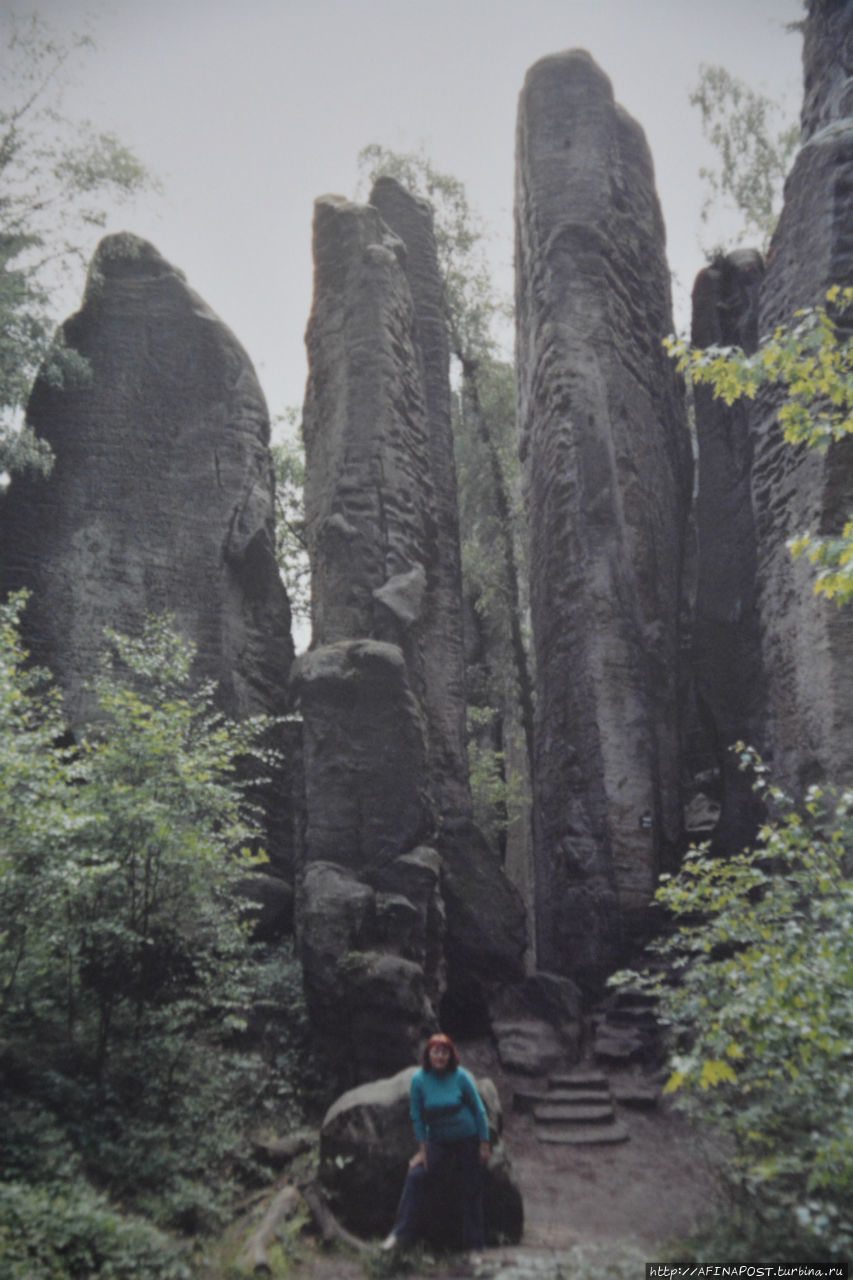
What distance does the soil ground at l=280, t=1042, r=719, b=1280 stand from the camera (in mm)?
4535

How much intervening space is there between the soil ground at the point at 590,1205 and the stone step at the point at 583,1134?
8 centimetres

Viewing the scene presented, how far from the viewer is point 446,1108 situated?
16.3 ft

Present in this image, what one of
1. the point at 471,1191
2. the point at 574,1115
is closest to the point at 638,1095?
the point at 574,1115

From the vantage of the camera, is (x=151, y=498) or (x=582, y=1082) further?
(x=151, y=498)

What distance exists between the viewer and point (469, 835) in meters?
11.5

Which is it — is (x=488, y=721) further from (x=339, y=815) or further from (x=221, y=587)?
(x=339, y=815)

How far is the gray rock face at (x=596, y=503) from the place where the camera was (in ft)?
35.7

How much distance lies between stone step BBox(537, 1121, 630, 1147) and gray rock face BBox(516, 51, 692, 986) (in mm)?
2563

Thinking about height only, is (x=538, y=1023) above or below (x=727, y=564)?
below

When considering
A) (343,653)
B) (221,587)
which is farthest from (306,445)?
(343,653)

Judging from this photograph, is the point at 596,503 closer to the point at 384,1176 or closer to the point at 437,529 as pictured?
the point at 437,529

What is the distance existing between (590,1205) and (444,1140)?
2.32 meters

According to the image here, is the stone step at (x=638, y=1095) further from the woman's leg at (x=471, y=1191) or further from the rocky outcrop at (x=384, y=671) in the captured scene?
the woman's leg at (x=471, y=1191)

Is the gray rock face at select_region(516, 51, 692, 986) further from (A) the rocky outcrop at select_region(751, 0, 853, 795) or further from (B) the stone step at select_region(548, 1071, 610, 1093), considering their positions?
(A) the rocky outcrop at select_region(751, 0, 853, 795)
